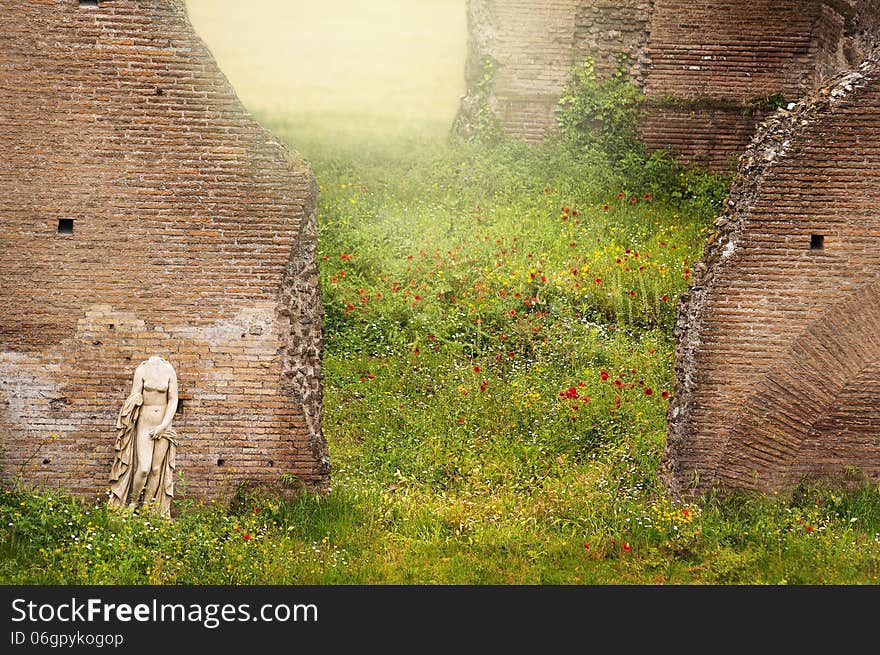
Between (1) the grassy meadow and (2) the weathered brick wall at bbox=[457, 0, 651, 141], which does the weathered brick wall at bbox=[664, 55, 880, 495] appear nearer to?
(1) the grassy meadow

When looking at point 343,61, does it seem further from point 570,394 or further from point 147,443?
point 147,443

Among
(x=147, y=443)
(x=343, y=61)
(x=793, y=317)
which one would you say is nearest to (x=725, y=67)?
(x=343, y=61)

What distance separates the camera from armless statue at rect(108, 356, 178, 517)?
8.00m

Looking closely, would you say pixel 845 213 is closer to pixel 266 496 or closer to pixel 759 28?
pixel 266 496

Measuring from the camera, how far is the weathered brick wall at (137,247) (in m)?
8.11

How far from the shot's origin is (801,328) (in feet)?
27.7

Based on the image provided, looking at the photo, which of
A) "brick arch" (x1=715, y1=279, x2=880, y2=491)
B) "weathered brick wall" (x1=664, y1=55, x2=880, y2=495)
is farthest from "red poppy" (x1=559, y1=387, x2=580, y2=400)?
"brick arch" (x1=715, y1=279, x2=880, y2=491)

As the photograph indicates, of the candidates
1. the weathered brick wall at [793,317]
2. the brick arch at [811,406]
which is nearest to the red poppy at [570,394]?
the weathered brick wall at [793,317]

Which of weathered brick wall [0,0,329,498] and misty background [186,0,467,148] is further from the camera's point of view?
misty background [186,0,467,148]

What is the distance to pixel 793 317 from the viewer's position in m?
8.45

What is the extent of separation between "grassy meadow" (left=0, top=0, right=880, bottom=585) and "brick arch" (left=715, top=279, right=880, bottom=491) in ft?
0.68

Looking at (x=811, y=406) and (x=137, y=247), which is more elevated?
(x=137, y=247)

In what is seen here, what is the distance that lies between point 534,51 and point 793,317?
7.41 meters

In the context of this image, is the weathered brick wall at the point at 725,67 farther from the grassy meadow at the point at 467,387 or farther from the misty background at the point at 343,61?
the misty background at the point at 343,61
